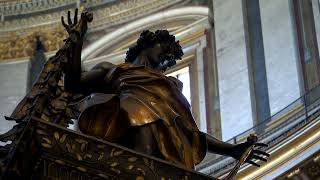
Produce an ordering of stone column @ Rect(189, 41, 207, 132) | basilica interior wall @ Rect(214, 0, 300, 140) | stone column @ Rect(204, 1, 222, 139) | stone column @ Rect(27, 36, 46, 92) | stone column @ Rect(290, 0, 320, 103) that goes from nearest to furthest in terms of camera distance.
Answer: stone column @ Rect(290, 0, 320, 103)
basilica interior wall @ Rect(214, 0, 300, 140)
stone column @ Rect(204, 1, 222, 139)
stone column @ Rect(189, 41, 207, 132)
stone column @ Rect(27, 36, 46, 92)

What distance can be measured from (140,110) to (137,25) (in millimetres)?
10022

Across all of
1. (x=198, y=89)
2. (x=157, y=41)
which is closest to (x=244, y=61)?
(x=198, y=89)

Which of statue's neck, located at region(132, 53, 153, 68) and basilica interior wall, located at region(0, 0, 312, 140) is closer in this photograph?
statue's neck, located at region(132, 53, 153, 68)

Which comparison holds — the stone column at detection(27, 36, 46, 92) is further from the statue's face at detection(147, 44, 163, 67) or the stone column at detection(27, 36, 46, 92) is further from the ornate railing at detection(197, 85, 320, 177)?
the statue's face at detection(147, 44, 163, 67)

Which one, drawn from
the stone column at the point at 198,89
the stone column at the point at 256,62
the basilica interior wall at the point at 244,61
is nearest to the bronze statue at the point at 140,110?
the basilica interior wall at the point at 244,61

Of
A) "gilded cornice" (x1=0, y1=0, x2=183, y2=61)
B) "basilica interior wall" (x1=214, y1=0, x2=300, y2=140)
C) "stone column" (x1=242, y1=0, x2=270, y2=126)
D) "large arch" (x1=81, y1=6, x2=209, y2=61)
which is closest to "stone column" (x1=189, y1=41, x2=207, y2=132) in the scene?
"basilica interior wall" (x1=214, y1=0, x2=300, y2=140)

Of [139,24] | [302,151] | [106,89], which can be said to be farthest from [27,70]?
[106,89]

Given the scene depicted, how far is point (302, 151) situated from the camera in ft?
31.0

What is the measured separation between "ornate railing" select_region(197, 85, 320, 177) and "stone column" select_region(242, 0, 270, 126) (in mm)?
299

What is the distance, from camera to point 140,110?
3869 millimetres

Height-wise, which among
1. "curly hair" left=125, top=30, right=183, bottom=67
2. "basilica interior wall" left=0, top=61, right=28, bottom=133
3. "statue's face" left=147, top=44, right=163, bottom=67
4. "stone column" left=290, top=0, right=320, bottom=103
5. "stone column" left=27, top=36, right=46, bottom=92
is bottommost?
"basilica interior wall" left=0, top=61, right=28, bottom=133

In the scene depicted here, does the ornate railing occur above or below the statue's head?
below

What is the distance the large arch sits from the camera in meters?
13.3

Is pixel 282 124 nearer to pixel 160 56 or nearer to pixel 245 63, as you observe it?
pixel 245 63
